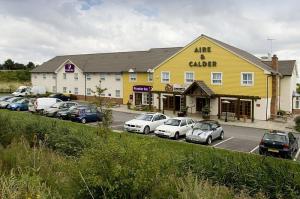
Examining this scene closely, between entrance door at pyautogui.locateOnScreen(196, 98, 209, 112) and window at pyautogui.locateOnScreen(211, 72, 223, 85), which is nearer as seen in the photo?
window at pyautogui.locateOnScreen(211, 72, 223, 85)

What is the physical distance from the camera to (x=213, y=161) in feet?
31.8

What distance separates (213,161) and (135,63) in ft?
133

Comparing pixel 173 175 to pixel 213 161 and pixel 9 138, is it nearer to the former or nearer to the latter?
pixel 213 161

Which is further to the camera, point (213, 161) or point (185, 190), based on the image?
point (213, 161)

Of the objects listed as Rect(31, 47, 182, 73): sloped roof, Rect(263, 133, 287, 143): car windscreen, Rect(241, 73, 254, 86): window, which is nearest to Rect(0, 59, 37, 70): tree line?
Rect(31, 47, 182, 73): sloped roof

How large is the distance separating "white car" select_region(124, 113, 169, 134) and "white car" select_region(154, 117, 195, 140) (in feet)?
5.31

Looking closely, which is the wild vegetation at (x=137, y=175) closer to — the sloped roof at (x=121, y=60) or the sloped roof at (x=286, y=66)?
the sloped roof at (x=286, y=66)

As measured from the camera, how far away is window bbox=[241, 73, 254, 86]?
34.8 metres

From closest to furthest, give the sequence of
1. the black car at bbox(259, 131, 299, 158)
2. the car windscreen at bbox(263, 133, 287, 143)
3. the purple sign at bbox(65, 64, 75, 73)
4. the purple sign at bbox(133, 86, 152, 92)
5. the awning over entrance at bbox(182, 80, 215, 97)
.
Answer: the black car at bbox(259, 131, 299, 158) < the car windscreen at bbox(263, 133, 287, 143) < the awning over entrance at bbox(182, 80, 215, 97) < the purple sign at bbox(133, 86, 152, 92) < the purple sign at bbox(65, 64, 75, 73)

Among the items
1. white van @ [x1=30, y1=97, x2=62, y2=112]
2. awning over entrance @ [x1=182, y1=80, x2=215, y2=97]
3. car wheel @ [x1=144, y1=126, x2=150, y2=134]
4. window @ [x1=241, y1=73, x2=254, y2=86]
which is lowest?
car wheel @ [x1=144, y1=126, x2=150, y2=134]

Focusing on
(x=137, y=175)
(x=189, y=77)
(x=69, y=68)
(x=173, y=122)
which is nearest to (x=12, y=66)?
(x=69, y=68)

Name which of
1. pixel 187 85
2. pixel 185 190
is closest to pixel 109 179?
pixel 185 190

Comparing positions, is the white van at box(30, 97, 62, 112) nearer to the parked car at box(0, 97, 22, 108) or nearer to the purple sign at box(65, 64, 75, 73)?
the parked car at box(0, 97, 22, 108)

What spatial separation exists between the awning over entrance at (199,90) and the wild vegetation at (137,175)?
26413 mm
